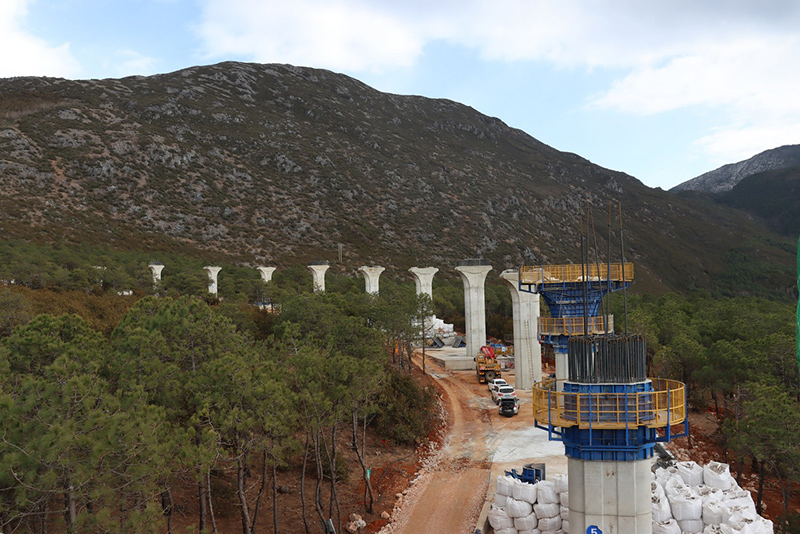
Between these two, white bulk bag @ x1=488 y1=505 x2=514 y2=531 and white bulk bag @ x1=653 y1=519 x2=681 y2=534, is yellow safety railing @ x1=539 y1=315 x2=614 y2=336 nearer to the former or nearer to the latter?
white bulk bag @ x1=488 y1=505 x2=514 y2=531

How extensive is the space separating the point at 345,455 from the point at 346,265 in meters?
68.6

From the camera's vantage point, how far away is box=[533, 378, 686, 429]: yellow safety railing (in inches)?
450

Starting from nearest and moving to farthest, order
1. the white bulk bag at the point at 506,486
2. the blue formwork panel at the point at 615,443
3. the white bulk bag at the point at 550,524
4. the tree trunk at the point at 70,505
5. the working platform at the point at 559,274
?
the tree trunk at the point at 70,505
the blue formwork panel at the point at 615,443
the white bulk bag at the point at 550,524
the white bulk bag at the point at 506,486
the working platform at the point at 559,274

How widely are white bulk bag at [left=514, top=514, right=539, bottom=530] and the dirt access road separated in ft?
6.32

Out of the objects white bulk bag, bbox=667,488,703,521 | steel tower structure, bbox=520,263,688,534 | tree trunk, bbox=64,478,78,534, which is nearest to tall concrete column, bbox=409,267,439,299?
white bulk bag, bbox=667,488,703,521

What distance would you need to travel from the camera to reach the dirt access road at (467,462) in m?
18.5

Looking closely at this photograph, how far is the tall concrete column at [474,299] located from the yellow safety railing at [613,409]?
99.1 ft

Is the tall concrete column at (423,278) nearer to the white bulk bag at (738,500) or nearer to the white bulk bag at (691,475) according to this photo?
the white bulk bag at (691,475)

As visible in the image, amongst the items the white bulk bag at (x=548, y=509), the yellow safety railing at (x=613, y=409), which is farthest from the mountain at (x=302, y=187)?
the yellow safety railing at (x=613, y=409)

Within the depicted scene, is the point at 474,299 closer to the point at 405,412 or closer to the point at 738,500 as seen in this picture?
the point at 405,412

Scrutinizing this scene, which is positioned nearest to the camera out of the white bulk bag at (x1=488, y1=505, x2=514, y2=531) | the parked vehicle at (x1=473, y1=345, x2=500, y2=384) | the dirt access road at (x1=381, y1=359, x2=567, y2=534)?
the white bulk bag at (x1=488, y1=505, x2=514, y2=531)

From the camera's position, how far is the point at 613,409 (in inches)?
464

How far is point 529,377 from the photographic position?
1414 inches

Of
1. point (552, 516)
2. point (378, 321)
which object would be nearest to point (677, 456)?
point (552, 516)
